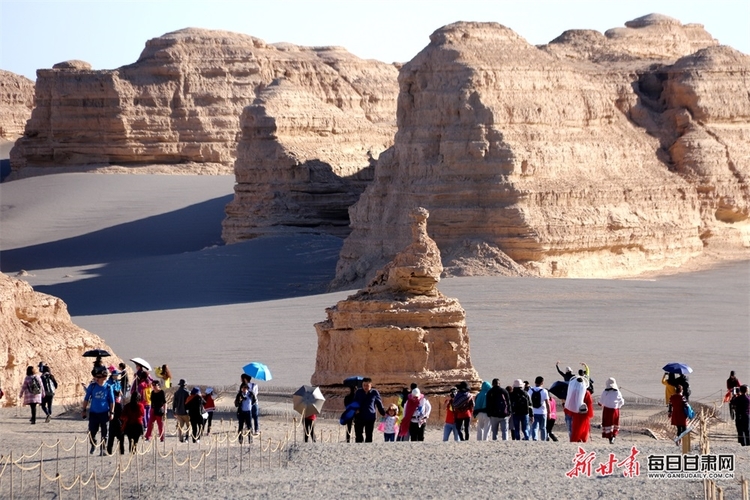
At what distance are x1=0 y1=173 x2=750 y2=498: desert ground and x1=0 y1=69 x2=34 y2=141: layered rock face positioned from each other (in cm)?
3609

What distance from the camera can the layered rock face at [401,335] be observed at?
21141 millimetres

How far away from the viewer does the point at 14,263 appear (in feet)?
181

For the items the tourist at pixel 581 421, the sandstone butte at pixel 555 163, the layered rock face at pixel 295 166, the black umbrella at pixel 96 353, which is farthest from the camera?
the layered rock face at pixel 295 166

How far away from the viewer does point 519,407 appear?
18078 mm

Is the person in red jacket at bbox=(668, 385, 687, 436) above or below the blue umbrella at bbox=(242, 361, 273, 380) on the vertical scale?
below

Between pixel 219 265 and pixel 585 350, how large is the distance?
61.4ft

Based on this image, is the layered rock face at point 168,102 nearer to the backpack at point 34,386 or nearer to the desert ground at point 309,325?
the desert ground at point 309,325

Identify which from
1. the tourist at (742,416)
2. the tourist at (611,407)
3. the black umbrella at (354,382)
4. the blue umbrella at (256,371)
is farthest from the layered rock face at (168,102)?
the tourist at (611,407)

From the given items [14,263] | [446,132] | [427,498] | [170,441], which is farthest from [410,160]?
[427,498]

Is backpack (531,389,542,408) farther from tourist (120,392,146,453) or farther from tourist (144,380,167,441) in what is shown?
tourist (120,392,146,453)

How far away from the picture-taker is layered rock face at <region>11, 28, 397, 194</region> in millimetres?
68938

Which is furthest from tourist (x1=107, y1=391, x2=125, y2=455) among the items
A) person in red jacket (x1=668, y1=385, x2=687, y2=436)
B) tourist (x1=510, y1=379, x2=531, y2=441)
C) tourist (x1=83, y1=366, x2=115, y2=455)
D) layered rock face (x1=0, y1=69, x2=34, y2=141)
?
layered rock face (x1=0, y1=69, x2=34, y2=141)

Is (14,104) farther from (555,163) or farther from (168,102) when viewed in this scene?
(555,163)

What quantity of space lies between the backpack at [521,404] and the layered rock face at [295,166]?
33840mm
